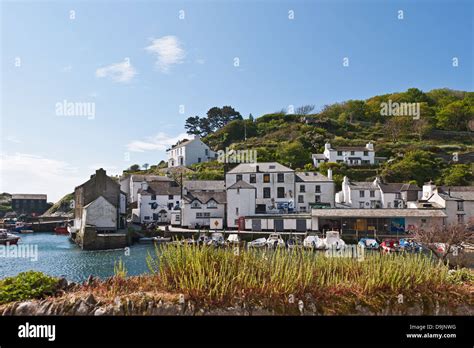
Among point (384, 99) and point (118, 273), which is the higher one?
point (384, 99)

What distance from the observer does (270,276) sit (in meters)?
7.28

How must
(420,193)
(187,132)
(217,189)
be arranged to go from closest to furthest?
(420,193) → (217,189) → (187,132)

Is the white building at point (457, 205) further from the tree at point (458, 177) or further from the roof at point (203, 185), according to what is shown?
the roof at point (203, 185)

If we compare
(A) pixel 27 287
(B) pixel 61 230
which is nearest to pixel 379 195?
(B) pixel 61 230

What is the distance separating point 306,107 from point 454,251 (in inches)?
3349

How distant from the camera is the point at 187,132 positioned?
95.4m

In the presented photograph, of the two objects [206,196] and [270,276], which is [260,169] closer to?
[206,196]

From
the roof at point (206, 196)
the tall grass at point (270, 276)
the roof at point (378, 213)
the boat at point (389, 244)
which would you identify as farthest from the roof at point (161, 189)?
the tall grass at point (270, 276)

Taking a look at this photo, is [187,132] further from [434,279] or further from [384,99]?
[434,279]

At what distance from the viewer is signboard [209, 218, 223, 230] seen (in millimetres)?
40781
